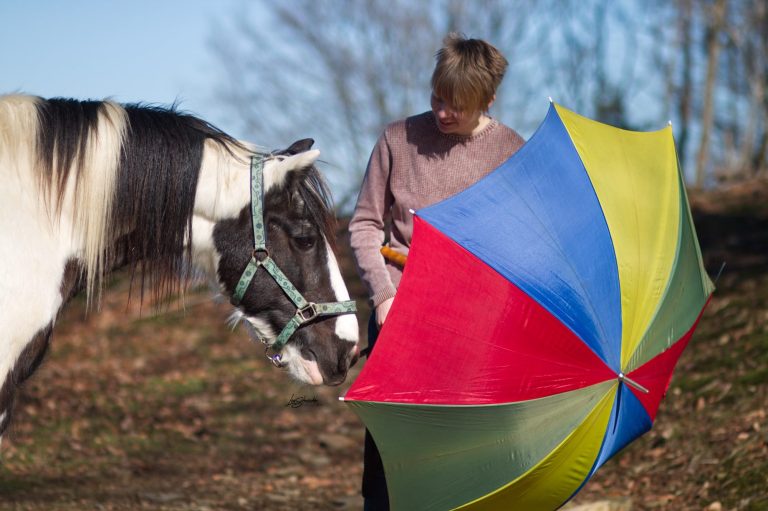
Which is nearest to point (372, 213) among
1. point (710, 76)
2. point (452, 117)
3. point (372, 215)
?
point (372, 215)

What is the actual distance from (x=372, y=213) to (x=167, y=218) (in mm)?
810

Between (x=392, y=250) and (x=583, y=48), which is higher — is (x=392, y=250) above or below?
below

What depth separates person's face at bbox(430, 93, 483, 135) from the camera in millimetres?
3383

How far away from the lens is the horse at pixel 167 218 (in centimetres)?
299

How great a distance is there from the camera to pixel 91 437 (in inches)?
324

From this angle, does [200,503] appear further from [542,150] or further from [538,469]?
[542,150]

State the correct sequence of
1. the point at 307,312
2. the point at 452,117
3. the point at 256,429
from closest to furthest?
1. the point at 307,312
2. the point at 452,117
3. the point at 256,429

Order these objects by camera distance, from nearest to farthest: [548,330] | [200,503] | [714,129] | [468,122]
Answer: [548,330], [468,122], [200,503], [714,129]

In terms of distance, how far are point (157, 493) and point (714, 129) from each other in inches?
803

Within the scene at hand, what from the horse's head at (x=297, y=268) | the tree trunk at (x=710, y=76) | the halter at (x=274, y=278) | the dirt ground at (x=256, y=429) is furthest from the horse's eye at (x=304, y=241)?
the tree trunk at (x=710, y=76)

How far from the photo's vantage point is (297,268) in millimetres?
3266

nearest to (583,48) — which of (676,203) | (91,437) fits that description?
(91,437)

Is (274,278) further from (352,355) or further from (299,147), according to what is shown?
(299,147)

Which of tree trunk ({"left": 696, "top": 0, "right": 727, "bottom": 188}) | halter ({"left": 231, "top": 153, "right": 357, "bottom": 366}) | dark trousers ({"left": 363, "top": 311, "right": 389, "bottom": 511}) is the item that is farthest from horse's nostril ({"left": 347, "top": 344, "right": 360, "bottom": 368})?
tree trunk ({"left": 696, "top": 0, "right": 727, "bottom": 188})
